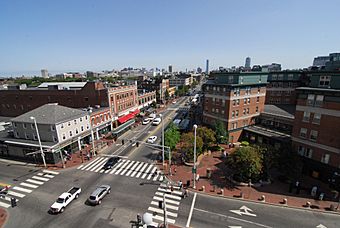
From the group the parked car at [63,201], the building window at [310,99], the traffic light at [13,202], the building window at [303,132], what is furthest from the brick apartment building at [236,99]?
the traffic light at [13,202]

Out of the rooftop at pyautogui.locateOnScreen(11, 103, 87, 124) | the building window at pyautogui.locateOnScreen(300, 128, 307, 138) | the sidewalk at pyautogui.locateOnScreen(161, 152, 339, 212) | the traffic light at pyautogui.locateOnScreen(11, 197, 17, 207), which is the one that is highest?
the rooftop at pyautogui.locateOnScreen(11, 103, 87, 124)

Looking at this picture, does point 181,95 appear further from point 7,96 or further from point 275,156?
point 275,156

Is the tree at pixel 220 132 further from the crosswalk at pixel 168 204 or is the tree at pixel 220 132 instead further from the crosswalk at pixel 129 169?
the crosswalk at pixel 168 204

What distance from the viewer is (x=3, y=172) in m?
34.4

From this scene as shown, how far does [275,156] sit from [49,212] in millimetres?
33873

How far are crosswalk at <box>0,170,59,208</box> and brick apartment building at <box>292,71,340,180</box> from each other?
45157 millimetres

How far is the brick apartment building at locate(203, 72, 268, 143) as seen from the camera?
149 ft

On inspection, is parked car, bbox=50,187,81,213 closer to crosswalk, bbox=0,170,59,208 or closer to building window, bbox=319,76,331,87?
crosswalk, bbox=0,170,59,208

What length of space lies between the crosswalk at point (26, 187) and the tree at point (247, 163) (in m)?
32.0

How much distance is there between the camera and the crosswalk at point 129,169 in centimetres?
3338

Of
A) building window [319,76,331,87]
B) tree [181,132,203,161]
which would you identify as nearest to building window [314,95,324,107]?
building window [319,76,331,87]

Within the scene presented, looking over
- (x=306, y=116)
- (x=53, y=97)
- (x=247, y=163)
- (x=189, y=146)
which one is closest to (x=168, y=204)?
(x=189, y=146)

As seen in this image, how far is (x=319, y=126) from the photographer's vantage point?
30.2m

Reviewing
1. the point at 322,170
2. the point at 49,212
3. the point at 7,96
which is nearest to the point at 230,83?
the point at 322,170
